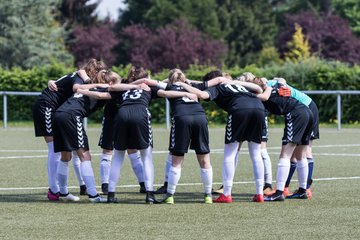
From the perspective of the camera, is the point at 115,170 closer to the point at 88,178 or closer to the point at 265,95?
the point at 88,178

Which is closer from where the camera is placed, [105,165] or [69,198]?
[69,198]

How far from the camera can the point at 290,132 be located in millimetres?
14008

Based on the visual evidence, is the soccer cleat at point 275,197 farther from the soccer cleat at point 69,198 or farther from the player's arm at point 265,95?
the soccer cleat at point 69,198

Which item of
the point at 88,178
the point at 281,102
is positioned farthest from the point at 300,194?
the point at 88,178

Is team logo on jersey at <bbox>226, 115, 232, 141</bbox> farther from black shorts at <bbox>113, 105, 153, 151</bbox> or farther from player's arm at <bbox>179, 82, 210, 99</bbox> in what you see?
black shorts at <bbox>113, 105, 153, 151</bbox>

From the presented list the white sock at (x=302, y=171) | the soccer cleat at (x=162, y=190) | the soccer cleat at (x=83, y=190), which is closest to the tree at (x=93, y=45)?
the soccer cleat at (x=162, y=190)

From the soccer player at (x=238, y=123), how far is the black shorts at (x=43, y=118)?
2183 mm

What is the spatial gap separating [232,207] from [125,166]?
672 cm

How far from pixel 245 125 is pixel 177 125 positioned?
0.96 meters

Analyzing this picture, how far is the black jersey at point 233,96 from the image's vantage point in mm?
13805

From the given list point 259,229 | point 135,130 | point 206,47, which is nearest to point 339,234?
point 259,229

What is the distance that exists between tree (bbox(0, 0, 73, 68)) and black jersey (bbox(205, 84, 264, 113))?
53629 mm

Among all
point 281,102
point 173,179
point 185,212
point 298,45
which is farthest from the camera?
point 298,45

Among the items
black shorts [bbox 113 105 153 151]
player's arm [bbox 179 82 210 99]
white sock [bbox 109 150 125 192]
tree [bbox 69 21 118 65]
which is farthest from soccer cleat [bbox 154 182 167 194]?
tree [bbox 69 21 118 65]
